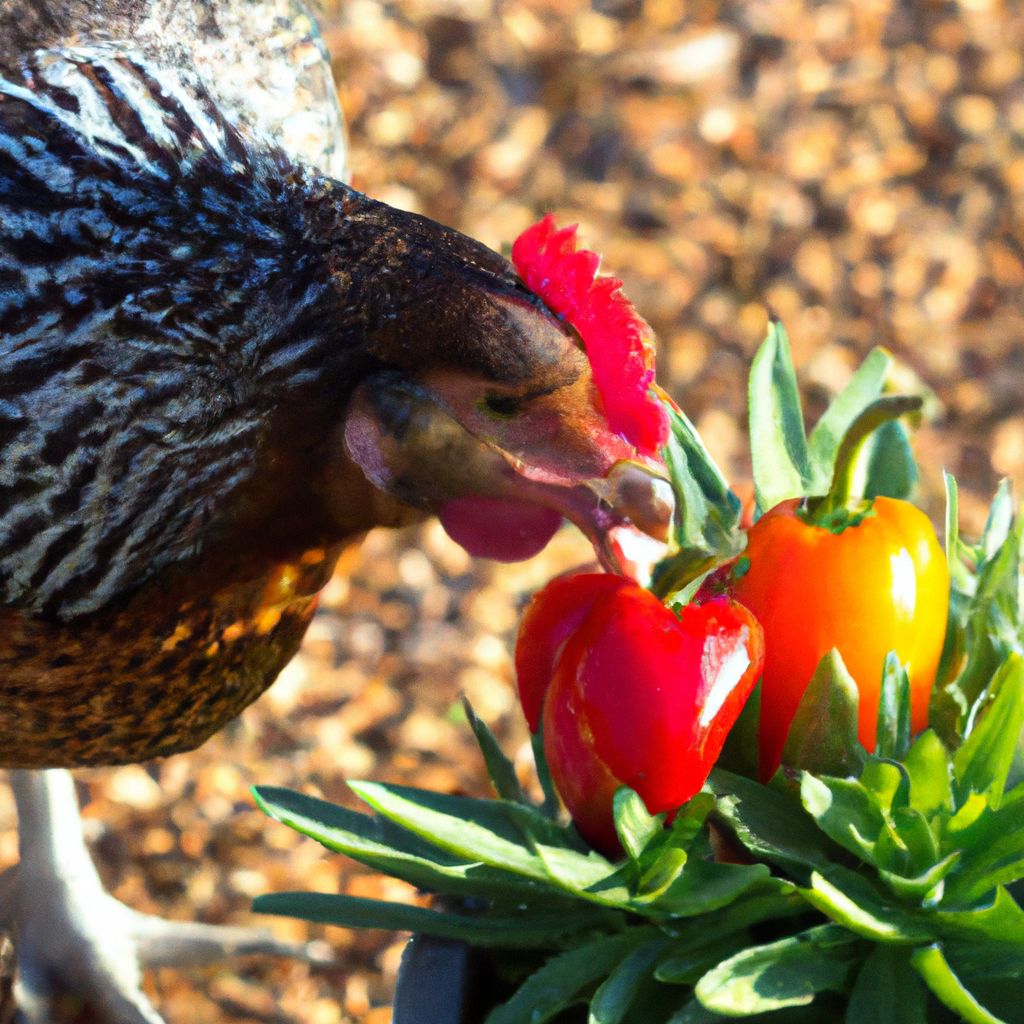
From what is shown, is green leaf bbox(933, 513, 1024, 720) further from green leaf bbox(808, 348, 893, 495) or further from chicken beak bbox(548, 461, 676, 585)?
chicken beak bbox(548, 461, 676, 585)

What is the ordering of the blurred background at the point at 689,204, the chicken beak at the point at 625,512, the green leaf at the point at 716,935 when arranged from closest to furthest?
1. the chicken beak at the point at 625,512
2. the green leaf at the point at 716,935
3. the blurred background at the point at 689,204

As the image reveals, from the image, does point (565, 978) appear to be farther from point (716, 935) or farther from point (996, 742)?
point (996, 742)

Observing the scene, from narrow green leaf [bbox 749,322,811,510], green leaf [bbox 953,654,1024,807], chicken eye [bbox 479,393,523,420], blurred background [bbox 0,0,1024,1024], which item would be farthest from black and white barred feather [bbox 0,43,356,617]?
blurred background [bbox 0,0,1024,1024]

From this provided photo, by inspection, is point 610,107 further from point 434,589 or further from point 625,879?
point 625,879

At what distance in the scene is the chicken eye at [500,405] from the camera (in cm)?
88

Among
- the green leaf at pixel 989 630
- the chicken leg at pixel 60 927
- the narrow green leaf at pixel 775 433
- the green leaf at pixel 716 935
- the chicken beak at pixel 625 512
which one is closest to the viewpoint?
the chicken beak at pixel 625 512

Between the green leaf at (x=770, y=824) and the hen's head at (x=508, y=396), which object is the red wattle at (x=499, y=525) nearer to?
the hen's head at (x=508, y=396)

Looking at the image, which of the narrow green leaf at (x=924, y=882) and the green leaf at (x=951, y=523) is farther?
the green leaf at (x=951, y=523)

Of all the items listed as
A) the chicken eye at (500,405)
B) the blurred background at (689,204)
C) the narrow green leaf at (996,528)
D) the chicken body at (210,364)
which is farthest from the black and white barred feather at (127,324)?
the blurred background at (689,204)

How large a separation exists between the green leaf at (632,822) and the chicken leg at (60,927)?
3.19 feet

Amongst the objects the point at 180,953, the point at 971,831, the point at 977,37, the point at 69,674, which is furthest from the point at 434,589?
the point at 977,37

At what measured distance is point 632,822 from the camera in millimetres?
944

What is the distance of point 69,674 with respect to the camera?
1.05m

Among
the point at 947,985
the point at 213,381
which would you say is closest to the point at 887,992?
the point at 947,985
